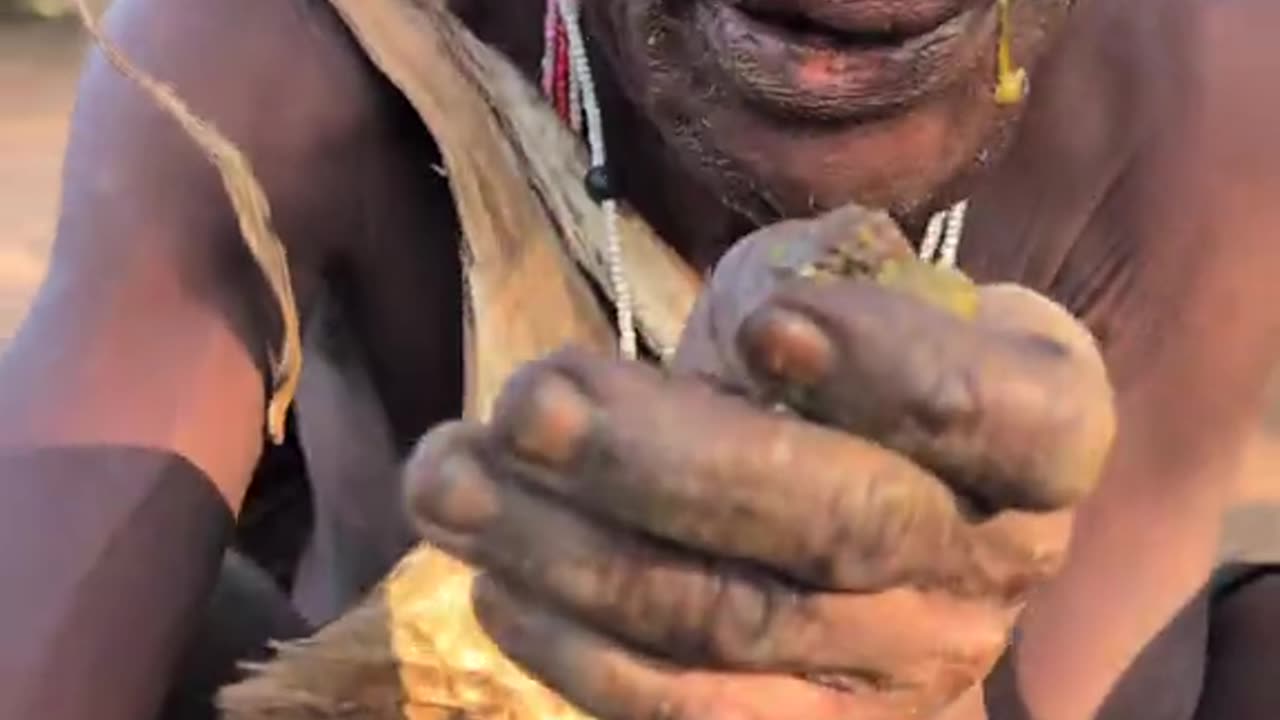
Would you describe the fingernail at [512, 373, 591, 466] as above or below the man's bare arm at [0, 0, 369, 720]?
above

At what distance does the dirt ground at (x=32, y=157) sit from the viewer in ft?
4.79

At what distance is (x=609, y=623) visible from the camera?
43 centimetres

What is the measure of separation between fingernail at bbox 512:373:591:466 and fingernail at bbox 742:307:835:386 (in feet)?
0.10

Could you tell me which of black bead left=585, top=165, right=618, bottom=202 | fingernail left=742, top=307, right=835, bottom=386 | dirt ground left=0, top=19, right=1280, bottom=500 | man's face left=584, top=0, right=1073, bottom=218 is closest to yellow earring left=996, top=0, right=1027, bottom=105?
Result: man's face left=584, top=0, right=1073, bottom=218

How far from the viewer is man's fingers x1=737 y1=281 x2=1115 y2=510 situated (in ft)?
1.32

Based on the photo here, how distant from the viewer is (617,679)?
434mm

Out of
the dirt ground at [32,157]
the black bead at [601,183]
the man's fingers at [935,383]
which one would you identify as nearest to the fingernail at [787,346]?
the man's fingers at [935,383]

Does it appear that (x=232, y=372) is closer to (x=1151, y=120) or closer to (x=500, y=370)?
(x=500, y=370)

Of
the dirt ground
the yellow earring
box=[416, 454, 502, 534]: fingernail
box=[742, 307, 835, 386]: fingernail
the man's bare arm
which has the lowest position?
the dirt ground

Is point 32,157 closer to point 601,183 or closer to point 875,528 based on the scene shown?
point 601,183

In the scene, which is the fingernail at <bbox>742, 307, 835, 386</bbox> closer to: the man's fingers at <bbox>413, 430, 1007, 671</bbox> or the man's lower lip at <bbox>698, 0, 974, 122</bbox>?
the man's fingers at <bbox>413, 430, 1007, 671</bbox>

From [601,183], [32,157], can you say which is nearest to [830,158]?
[601,183]

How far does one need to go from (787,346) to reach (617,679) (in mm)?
75

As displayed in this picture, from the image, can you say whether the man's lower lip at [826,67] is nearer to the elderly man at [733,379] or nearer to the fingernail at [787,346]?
the elderly man at [733,379]
